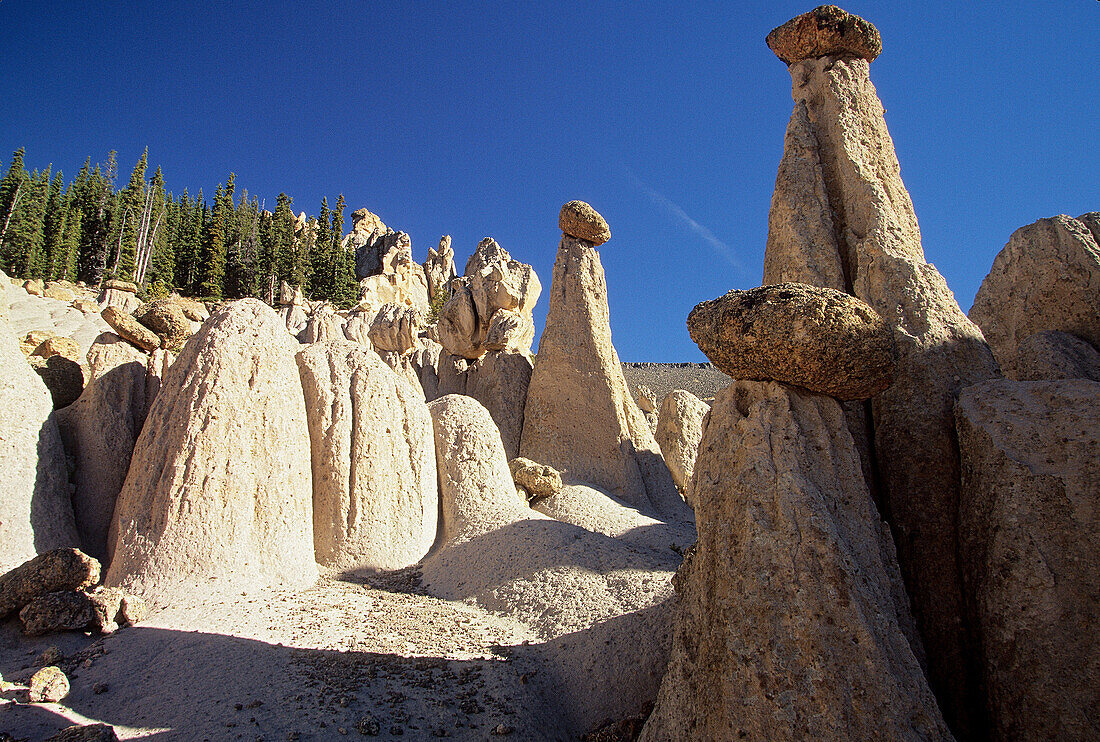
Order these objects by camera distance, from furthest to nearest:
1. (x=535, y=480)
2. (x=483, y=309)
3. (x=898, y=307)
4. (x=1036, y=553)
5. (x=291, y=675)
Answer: (x=483, y=309), (x=535, y=480), (x=898, y=307), (x=291, y=675), (x=1036, y=553)

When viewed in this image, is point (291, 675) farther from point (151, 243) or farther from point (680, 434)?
point (151, 243)

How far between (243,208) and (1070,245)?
65.5 meters

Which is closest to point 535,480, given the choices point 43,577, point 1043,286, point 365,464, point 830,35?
point 365,464

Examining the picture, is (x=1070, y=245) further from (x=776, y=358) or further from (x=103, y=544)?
(x=103, y=544)

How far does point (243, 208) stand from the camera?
59375mm

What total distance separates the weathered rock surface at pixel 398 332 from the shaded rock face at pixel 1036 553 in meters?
16.6

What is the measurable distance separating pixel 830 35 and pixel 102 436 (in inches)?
376

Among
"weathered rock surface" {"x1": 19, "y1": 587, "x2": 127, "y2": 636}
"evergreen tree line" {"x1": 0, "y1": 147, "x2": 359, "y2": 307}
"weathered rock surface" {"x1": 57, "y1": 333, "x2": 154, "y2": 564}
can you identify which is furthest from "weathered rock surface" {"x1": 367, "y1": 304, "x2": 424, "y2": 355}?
"evergreen tree line" {"x1": 0, "y1": 147, "x2": 359, "y2": 307}

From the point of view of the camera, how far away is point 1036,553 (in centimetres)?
371

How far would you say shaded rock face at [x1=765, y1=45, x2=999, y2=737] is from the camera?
437 centimetres

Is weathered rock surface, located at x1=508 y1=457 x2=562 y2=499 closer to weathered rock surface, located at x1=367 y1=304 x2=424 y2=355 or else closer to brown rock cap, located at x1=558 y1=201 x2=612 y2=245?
brown rock cap, located at x1=558 y1=201 x2=612 y2=245

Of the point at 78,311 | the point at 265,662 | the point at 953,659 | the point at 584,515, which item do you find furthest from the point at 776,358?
the point at 78,311

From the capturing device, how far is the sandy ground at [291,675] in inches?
164

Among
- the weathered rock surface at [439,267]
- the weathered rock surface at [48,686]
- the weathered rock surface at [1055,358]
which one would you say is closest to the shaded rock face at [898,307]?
the weathered rock surface at [1055,358]
